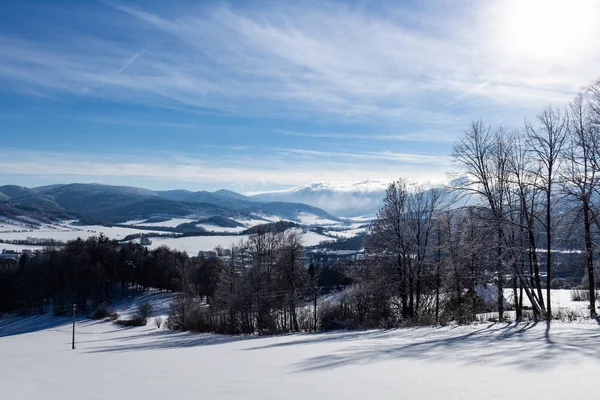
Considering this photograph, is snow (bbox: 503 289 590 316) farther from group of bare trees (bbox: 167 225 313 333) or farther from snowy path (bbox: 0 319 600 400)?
group of bare trees (bbox: 167 225 313 333)

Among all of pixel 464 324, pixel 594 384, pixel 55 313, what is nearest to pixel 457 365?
pixel 594 384

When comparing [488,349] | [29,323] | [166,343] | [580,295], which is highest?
[488,349]

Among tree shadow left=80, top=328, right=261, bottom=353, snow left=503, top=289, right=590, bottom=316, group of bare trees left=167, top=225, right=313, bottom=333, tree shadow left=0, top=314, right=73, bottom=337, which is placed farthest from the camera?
tree shadow left=0, top=314, right=73, bottom=337

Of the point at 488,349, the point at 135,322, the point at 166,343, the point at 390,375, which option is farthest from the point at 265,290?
the point at 390,375

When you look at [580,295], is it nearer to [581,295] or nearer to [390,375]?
[581,295]

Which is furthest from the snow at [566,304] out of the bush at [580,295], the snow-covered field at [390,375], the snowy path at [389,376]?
the snowy path at [389,376]

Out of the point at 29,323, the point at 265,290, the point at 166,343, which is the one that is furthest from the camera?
the point at 29,323

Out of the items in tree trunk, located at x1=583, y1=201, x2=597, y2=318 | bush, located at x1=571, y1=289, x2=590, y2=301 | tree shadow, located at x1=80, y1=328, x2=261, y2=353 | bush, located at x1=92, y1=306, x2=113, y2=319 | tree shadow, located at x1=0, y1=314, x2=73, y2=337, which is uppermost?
tree trunk, located at x1=583, y1=201, x2=597, y2=318

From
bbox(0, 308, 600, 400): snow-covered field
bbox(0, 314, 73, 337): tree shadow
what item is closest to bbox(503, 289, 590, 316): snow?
bbox(0, 308, 600, 400): snow-covered field

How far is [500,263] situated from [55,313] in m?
67.0

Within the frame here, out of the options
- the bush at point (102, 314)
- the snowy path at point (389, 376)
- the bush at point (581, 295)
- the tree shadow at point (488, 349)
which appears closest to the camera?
the snowy path at point (389, 376)

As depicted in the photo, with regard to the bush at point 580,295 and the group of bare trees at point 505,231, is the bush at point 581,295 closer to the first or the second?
the bush at point 580,295

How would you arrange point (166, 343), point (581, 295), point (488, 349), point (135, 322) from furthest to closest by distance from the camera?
1. point (135, 322)
2. point (581, 295)
3. point (166, 343)
4. point (488, 349)

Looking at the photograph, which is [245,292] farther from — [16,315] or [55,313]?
[16,315]
